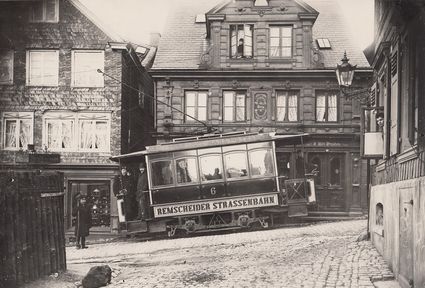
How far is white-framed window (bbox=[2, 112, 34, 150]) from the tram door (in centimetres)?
1086

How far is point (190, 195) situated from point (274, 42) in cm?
843

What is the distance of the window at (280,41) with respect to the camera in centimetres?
2214

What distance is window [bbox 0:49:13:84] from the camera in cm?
2116

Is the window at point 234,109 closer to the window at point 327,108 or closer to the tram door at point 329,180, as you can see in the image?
the window at point 327,108

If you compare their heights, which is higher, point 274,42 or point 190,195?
point 274,42

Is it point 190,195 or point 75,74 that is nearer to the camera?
point 190,195

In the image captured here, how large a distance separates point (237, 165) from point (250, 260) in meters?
5.95

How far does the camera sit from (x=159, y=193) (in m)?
16.8

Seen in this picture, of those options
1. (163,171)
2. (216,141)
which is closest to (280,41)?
(216,141)

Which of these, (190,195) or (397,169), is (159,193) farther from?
(397,169)

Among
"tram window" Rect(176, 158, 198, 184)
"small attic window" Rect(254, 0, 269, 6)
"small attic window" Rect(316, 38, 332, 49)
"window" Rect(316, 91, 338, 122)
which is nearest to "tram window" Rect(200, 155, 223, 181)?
"tram window" Rect(176, 158, 198, 184)

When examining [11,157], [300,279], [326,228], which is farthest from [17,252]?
[11,157]

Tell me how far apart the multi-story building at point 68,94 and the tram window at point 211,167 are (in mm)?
5886

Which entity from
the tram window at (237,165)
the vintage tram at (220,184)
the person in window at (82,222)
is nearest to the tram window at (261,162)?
the vintage tram at (220,184)
